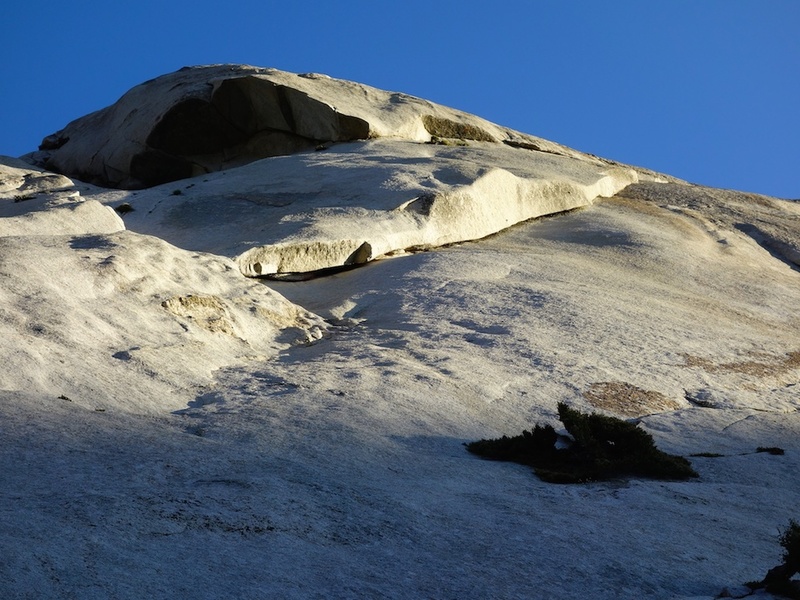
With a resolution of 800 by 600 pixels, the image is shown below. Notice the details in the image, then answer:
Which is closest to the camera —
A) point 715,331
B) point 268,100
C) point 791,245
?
point 715,331

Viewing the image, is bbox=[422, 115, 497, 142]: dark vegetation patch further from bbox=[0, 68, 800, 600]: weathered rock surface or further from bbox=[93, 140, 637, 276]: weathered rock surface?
bbox=[0, 68, 800, 600]: weathered rock surface

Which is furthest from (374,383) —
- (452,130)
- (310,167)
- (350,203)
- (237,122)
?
(452,130)

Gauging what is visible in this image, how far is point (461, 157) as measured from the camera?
87.9 feet

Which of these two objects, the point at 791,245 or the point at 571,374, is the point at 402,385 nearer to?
the point at 571,374

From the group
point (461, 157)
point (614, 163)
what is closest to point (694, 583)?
point (461, 157)

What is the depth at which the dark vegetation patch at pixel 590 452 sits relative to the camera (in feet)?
34.0

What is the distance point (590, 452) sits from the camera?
419 inches

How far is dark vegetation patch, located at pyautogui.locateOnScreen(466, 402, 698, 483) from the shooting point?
10.4m

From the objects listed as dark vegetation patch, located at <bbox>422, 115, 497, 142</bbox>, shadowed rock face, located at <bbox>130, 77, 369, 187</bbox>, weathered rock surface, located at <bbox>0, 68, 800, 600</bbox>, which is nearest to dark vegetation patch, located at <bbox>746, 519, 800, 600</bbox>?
weathered rock surface, located at <bbox>0, 68, 800, 600</bbox>

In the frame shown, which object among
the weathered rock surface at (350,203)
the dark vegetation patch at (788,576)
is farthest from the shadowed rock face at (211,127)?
the dark vegetation patch at (788,576)

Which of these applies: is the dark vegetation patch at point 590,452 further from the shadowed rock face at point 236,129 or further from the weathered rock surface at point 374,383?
the shadowed rock face at point 236,129

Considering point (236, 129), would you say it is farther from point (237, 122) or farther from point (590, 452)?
point (590, 452)

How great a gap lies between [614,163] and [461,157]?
985 centimetres

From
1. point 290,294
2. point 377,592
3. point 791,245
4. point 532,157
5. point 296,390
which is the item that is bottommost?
point 377,592
